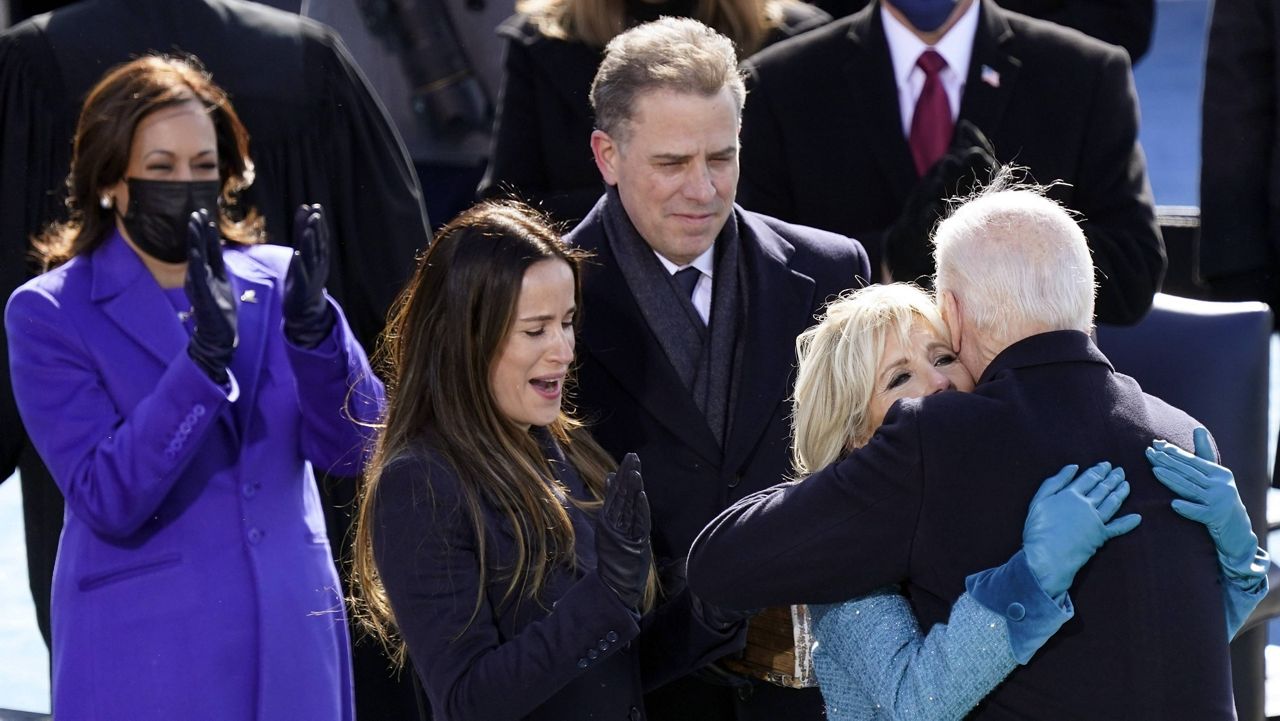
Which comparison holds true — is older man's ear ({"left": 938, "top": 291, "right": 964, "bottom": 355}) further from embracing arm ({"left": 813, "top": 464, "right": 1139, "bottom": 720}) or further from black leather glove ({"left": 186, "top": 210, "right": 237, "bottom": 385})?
black leather glove ({"left": 186, "top": 210, "right": 237, "bottom": 385})

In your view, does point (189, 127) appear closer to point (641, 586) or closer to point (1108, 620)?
point (641, 586)

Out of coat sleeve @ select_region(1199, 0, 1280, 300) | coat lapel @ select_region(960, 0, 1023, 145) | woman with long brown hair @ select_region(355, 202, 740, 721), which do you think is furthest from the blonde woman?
coat sleeve @ select_region(1199, 0, 1280, 300)

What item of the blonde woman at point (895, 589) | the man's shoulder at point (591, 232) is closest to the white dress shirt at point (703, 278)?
the man's shoulder at point (591, 232)

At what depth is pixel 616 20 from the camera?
3.88 metres

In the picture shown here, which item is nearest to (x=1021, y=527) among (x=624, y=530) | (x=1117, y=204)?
(x=624, y=530)

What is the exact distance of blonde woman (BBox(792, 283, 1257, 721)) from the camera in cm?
201

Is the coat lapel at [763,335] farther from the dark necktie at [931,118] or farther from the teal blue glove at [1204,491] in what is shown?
the teal blue glove at [1204,491]

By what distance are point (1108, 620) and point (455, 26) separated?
119 inches

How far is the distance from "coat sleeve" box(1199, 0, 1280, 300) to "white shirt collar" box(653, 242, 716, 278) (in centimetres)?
178

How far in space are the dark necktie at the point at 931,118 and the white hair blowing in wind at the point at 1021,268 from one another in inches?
55.7

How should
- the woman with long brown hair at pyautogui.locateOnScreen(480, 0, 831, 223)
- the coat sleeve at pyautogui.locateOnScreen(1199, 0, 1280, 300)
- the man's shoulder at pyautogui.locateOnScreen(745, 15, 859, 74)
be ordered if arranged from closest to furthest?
the man's shoulder at pyautogui.locateOnScreen(745, 15, 859, 74) < the woman with long brown hair at pyautogui.locateOnScreen(480, 0, 831, 223) < the coat sleeve at pyautogui.locateOnScreen(1199, 0, 1280, 300)

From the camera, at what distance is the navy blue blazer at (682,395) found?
286 cm

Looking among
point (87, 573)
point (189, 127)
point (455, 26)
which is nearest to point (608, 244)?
point (189, 127)

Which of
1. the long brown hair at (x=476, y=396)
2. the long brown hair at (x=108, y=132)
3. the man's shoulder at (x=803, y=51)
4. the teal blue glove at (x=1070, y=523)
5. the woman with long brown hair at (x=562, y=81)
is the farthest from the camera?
the woman with long brown hair at (x=562, y=81)
